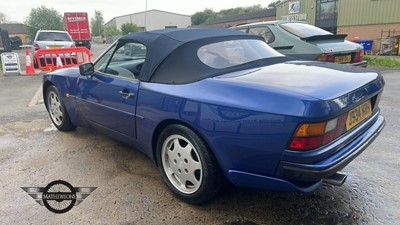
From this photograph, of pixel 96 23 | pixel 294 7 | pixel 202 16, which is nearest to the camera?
pixel 294 7

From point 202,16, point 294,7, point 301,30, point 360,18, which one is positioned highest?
point 202,16

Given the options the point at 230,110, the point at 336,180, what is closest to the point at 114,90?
the point at 230,110

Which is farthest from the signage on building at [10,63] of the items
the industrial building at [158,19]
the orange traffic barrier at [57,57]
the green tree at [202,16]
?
the green tree at [202,16]

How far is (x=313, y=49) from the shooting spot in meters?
5.81

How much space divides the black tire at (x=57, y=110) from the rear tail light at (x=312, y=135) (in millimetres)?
3374

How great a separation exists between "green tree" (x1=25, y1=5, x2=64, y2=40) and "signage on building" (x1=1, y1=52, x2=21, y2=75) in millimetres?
43948

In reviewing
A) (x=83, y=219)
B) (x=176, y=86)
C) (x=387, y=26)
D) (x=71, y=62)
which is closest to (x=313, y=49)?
(x=176, y=86)

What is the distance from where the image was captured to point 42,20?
50219mm

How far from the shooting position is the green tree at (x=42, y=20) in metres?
49.8

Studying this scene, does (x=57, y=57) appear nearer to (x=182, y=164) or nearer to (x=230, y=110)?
(x=182, y=164)

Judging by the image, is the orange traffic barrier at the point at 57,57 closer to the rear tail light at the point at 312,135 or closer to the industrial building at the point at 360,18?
the rear tail light at the point at 312,135

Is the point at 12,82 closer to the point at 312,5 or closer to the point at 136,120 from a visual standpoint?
the point at 136,120

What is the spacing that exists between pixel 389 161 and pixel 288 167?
196 centimetres

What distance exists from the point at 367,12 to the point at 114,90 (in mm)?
20196
